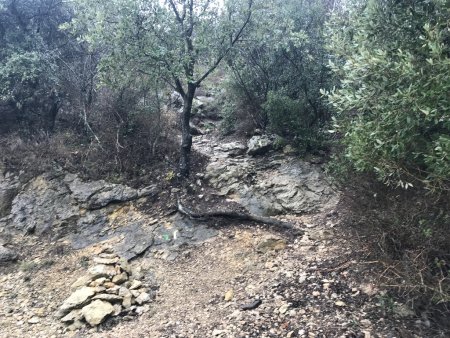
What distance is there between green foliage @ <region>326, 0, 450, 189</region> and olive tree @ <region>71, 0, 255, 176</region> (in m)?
4.95

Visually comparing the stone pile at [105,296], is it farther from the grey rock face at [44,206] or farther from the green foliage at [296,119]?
the green foliage at [296,119]

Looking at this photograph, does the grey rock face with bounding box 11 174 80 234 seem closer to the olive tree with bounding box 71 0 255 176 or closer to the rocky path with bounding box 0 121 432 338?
the rocky path with bounding box 0 121 432 338

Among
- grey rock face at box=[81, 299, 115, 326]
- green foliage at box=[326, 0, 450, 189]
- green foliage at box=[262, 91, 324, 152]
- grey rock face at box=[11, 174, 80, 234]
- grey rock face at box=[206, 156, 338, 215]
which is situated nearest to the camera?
green foliage at box=[326, 0, 450, 189]

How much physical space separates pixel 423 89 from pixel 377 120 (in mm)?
837

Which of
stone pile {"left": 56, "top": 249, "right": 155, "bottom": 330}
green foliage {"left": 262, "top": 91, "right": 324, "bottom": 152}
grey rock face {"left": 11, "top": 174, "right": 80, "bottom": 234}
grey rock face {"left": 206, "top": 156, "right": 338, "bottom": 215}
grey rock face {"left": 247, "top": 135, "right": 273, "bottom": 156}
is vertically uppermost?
green foliage {"left": 262, "top": 91, "right": 324, "bottom": 152}

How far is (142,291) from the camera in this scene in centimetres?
754

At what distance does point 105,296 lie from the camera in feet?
22.9

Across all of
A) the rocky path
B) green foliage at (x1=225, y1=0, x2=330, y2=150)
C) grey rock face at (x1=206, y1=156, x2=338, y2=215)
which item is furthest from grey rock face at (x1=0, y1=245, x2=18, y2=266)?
green foliage at (x1=225, y1=0, x2=330, y2=150)

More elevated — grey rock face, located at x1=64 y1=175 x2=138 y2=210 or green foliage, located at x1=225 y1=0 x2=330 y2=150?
green foliage, located at x1=225 y1=0 x2=330 y2=150

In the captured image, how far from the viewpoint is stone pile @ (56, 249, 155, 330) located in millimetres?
6746

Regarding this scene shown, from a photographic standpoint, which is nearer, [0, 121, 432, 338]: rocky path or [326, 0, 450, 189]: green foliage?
[326, 0, 450, 189]: green foliage

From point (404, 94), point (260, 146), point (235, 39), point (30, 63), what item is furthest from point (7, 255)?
point (404, 94)

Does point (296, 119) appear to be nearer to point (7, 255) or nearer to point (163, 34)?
point (163, 34)

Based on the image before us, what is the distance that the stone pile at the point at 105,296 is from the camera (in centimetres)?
675
